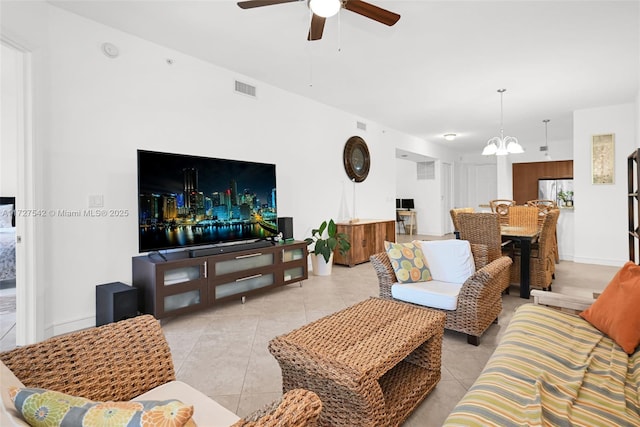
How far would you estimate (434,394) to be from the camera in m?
1.85

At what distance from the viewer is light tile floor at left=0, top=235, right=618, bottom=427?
186cm

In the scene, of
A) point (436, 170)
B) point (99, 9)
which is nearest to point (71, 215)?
point (99, 9)

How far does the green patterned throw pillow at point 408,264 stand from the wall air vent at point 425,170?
712cm

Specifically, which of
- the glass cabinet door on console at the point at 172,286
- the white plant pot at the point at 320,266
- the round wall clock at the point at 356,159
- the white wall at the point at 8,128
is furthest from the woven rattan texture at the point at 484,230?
the white wall at the point at 8,128

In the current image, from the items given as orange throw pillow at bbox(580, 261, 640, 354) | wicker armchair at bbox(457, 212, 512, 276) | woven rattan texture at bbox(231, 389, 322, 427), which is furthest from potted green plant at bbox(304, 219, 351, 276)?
woven rattan texture at bbox(231, 389, 322, 427)

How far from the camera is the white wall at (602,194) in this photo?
5262mm

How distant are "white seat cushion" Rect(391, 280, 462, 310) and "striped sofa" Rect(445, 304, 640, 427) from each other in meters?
0.75

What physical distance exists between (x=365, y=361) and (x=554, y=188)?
875cm

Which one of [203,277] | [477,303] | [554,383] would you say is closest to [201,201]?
[203,277]

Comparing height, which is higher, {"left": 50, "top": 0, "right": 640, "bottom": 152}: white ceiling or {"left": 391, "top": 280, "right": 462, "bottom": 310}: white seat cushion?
{"left": 50, "top": 0, "right": 640, "bottom": 152}: white ceiling

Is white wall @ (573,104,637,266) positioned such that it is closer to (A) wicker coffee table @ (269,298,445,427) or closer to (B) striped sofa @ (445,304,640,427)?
(B) striped sofa @ (445,304,640,427)

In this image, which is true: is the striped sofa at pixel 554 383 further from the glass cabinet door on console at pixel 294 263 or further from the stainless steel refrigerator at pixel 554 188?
the stainless steel refrigerator at pixel 554 188

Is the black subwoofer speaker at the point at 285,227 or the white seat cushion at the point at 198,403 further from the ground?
the black subwoofer speaker at the point at 285,227

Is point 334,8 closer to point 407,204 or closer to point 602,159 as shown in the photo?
point 602,159
